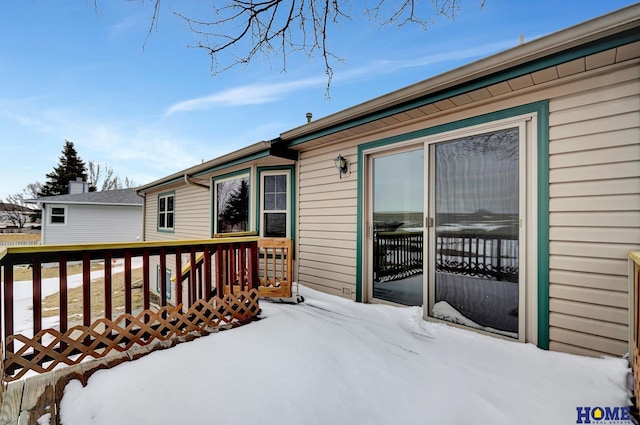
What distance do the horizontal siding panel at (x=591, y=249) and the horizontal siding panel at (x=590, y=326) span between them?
0.51 meters

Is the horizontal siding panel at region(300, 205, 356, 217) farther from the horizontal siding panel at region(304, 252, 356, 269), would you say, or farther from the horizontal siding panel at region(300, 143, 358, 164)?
the horizontal siding panel at region(300, 143, 358, 164)

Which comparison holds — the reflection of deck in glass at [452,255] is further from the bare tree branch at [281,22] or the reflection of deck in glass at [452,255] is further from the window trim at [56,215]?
the window trim at [56,215]

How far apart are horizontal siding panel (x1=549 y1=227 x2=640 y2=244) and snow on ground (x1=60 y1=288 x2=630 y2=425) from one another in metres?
0.90

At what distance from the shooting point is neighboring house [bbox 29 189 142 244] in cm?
1370

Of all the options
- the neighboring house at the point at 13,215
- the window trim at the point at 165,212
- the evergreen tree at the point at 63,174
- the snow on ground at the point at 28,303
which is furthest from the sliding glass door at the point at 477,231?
the neighboring house at the point at 13,215

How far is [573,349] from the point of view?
229cm

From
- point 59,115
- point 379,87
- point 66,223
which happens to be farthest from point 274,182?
point 59,115

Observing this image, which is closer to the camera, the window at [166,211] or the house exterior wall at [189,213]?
the house exterior wall at [189,213]

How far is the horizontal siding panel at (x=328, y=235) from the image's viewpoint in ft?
13.1

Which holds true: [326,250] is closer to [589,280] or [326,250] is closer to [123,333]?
[123,333]

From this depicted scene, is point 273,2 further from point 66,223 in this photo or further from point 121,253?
point 66,223

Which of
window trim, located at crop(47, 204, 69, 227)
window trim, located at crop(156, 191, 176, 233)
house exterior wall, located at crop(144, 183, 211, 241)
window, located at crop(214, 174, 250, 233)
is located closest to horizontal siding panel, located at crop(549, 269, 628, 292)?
window, located at crop(214, 174, 250, 233)

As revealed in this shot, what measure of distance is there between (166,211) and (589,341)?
1043 cm

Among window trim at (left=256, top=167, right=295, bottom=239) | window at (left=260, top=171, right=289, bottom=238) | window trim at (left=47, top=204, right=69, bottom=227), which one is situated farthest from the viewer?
window trim at (left=47, top=204, right=69, bottom=227)
